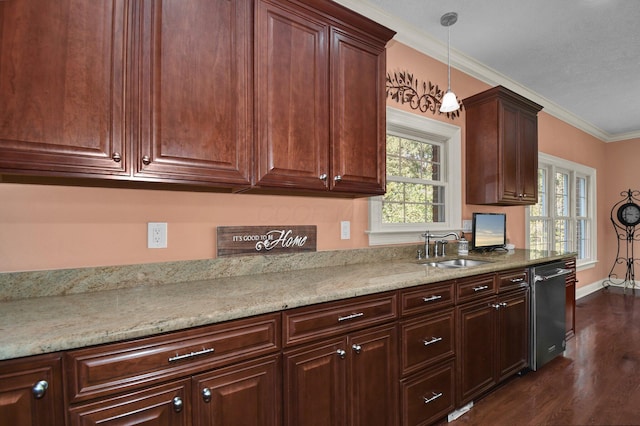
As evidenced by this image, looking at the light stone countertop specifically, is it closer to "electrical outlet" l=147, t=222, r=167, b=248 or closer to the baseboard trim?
"electrical outlet" l=147, t=222, r=167, b=248

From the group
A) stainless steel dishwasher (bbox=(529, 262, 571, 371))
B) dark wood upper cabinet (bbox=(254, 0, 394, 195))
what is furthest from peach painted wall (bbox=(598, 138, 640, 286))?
dark wood upper cabinet (bbox=(254, 0, 394, 195))

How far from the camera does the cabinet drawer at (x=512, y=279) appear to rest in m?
2.32

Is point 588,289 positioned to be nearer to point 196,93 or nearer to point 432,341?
point 432,341

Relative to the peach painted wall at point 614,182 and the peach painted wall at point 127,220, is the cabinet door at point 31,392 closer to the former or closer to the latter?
the peach painted wall at point 127,220

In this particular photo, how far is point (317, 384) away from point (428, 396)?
817mm

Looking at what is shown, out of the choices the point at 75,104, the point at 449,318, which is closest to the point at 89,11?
the point at 75,104

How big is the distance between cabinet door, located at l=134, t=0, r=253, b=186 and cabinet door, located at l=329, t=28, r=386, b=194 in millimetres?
519

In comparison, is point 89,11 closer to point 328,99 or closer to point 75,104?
point 75,104

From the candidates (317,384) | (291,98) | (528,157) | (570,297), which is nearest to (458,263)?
(570,297)

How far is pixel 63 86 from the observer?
1.19 m

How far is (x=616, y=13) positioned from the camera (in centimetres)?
249

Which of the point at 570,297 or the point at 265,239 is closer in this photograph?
the point at 265,239

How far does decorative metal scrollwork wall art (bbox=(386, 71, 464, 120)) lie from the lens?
2.69 metres

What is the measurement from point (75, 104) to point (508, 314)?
2791 mm
